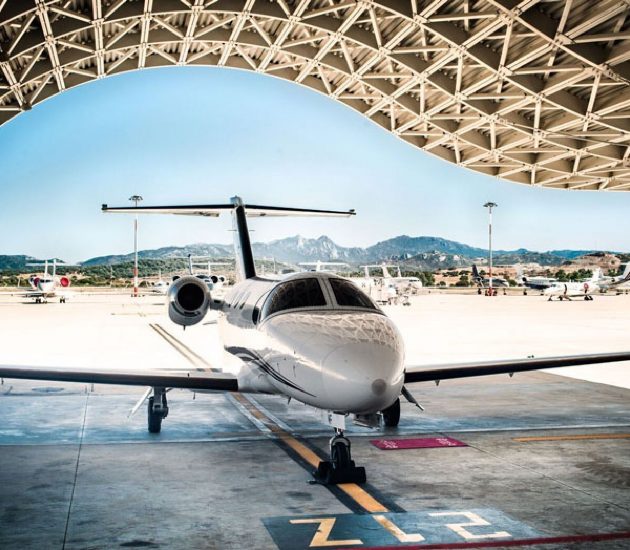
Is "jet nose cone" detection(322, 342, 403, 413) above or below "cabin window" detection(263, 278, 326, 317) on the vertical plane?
below

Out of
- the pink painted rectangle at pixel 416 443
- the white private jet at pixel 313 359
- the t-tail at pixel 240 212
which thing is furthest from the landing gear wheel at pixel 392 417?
the t-tail at pixel 240 212

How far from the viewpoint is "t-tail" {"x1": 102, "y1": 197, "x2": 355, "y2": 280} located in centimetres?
1420

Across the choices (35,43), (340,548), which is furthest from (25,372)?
(35,43)

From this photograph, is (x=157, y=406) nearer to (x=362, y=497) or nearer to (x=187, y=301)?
(x=187, y=301)

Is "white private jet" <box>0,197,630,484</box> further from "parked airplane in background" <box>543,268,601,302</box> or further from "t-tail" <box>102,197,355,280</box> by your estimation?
"parked airplane in background" <box>543,268,601,302</box>

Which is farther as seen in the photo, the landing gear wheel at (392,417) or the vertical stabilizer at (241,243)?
the vertical stabilizer at (241,243)

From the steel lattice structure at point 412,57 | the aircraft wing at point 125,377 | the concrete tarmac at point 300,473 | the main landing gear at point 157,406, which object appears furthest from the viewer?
the steel lattice structure at point 412,57

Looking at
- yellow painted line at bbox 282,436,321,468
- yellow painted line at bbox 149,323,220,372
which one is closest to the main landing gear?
yellow painted line at bbox 282,436,321,468

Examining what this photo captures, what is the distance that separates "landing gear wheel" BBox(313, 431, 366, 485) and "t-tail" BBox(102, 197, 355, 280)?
Result: 6.51m

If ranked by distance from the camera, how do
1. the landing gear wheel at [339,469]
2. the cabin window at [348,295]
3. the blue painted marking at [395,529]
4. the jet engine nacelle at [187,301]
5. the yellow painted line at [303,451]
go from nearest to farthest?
1. the blue painted marking at [395,529]
2. the landing gear wheel at [339,469]
3. the cabin window at [348,295]
4. the yellow painted line at [303,451]
5. the jet engine nacelle at [187,301]

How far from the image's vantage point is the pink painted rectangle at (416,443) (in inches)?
384

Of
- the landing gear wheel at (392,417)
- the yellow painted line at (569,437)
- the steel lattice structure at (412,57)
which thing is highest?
the steel lattice structure at (412,57)

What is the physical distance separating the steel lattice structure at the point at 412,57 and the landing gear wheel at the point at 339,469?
12353mm

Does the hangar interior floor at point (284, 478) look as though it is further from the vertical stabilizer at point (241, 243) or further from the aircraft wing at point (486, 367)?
the vertical stabilizer at point (241, 243)
